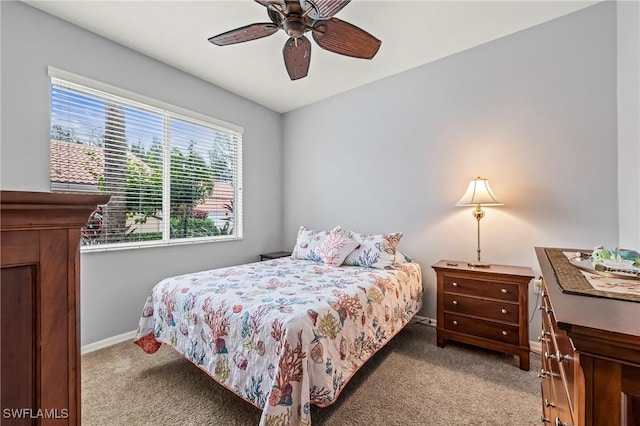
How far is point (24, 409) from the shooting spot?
19.9 inches

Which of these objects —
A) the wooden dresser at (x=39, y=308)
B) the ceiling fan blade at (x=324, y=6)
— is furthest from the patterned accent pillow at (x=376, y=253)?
the wooden dresser at (x=39, y=308)

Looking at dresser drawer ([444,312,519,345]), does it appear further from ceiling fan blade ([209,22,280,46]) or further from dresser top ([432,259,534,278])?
ceiling fan blade ([209,22,280,46])

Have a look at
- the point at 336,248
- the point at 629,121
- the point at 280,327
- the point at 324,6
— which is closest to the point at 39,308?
the point at 280,327

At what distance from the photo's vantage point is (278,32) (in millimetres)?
2461

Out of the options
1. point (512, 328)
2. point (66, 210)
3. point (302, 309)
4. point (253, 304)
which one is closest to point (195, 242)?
point (253, 304)

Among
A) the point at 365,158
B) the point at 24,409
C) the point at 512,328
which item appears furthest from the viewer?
the point at 365,158

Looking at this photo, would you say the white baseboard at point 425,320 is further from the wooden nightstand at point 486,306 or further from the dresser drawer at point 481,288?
the dresser drawer at point 481,288

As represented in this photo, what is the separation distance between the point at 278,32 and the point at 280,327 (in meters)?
2.41

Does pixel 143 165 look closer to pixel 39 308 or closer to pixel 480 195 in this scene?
pixel 39 308

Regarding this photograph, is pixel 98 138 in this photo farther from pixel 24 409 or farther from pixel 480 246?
pixel 480 246

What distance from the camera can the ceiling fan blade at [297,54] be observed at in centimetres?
196

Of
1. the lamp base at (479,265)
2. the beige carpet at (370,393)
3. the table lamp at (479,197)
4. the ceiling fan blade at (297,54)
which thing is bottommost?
the beige carpet at (370,393)

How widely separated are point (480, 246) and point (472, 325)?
75 centimetres

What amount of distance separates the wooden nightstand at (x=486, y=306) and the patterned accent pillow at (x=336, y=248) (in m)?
0.84
